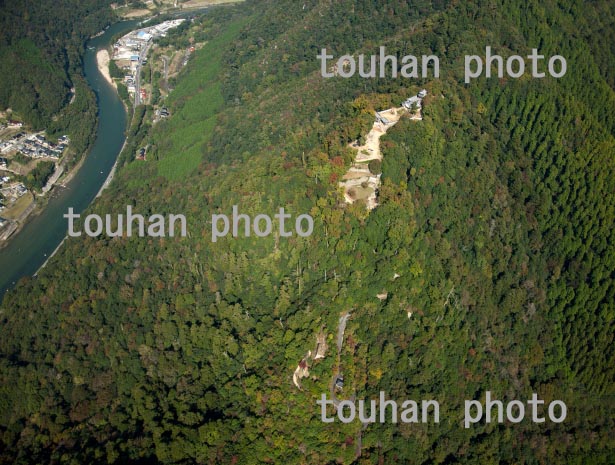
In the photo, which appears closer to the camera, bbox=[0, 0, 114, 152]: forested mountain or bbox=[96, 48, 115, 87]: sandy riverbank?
bbox=[0, 0, 114, 152]: forested mountain

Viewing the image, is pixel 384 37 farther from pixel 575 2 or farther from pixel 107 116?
pixel 107 116

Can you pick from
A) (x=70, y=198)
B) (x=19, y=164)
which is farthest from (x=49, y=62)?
(x=70, y=198)

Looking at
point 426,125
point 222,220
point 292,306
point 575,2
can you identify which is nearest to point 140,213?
point 222,220

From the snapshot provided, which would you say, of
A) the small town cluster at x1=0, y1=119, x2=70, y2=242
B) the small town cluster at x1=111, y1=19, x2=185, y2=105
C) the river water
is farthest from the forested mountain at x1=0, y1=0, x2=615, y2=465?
the small town cluster at x1=111, y1=19, x2=185, y2=105

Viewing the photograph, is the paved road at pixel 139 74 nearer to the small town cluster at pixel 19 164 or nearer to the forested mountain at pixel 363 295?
the small town cluster at pixel 19 164

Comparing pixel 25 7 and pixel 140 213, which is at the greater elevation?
pixel 25 7

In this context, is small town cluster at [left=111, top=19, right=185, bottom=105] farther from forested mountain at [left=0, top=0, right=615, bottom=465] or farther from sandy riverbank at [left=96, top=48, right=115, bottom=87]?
forested mountain at [left=0, top=0, right=615, bottom=465]

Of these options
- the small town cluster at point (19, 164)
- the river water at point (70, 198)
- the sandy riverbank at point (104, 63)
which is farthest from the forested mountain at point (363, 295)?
the sandy riverbank at point (104, 63)
